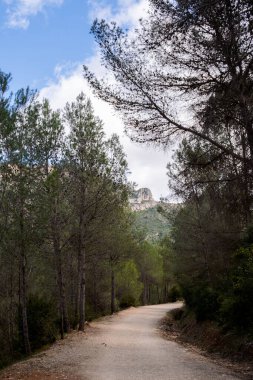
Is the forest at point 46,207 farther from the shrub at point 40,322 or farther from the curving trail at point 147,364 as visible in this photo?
the curving trail at point 147,364

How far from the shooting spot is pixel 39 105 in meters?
16.3

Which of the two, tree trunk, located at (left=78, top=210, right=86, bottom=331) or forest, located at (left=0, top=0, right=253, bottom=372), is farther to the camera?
tree trunk, located at (left=78, top=210, right=86, bottom=331)

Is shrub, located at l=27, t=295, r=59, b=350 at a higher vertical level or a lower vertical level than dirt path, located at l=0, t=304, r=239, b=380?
higher

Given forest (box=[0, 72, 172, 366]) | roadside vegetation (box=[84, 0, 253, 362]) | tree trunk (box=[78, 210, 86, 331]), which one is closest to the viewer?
roadside vegetation (box=[84, 0, 253, 362])

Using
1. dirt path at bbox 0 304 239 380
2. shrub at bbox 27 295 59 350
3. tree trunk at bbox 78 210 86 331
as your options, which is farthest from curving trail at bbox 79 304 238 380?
tree trunk at bbox 78 210 86 331

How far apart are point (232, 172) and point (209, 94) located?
2.30m

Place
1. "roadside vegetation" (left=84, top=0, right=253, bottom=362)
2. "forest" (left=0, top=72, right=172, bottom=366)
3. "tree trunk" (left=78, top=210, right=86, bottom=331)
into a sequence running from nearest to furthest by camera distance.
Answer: "roadside vegetation" (left=84, top=0, right=253, bottom=362), "forest" (left=0, top=72, right=172, bottom=366), "tree trunk" (left=78, top=210, right=86, bottom=331)

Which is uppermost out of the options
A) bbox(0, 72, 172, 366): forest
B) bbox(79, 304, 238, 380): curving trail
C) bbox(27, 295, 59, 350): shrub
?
bbox(0, 72, 172, 366): forest

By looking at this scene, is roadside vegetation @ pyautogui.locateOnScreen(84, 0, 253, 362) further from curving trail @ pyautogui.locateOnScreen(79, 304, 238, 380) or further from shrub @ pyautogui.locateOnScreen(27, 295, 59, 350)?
shrub @ pyautogui.locateOnScreen(27, 295, 59, 350)

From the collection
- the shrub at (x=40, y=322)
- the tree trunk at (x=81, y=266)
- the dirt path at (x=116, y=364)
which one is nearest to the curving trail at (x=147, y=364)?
the dirt path at (x=116, y=364)

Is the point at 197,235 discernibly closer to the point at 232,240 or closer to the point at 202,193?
the point at 232,240

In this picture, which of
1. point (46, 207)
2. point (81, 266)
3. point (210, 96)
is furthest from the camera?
point (81, 266)

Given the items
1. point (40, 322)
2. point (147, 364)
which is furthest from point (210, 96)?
point (40, 322)

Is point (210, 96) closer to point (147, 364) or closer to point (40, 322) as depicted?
point (147, 364)
